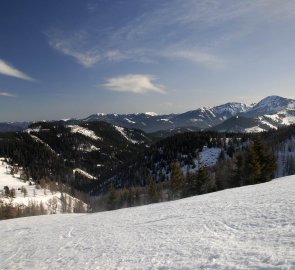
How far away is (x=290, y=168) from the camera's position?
164 metres

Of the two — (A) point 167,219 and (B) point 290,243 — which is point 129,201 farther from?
(B) point 290,243

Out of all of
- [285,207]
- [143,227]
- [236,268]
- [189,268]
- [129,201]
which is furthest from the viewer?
[129,201]

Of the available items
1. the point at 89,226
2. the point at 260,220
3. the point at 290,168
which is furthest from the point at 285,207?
the point at 290,168

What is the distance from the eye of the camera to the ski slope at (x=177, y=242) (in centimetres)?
1334

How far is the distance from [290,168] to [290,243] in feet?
551

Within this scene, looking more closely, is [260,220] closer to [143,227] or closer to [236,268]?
[236,268]

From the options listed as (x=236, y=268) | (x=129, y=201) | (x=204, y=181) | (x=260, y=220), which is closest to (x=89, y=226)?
(x=260, y=220)

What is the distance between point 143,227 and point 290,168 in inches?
6336

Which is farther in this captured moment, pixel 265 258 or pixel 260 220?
pixel 260 220

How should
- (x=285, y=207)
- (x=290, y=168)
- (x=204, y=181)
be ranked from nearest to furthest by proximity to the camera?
(x=285, y=207) → (x=204, y=181) → (x=290, y=168)

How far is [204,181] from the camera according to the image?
76938mm

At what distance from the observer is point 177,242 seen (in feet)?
58.2

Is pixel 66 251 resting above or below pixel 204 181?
below

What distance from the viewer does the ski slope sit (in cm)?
1334
